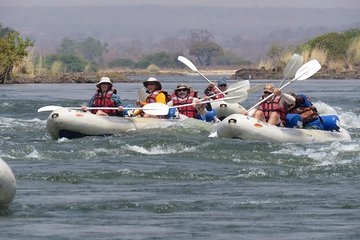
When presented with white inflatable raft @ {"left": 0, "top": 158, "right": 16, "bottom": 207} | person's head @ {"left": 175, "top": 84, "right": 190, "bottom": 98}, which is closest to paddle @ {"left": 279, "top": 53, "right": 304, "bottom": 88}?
person's head @ {"left": 175, "top": 84, "right": 190, "bottom": 98}

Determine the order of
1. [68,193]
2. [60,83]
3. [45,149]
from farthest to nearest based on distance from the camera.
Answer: [60,83] → [45,149] → [68,193]

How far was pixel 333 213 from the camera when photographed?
1276 cm

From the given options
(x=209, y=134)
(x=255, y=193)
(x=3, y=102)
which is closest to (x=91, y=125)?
(x=209, y=134)

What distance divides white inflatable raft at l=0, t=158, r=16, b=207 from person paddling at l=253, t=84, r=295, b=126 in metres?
8.87

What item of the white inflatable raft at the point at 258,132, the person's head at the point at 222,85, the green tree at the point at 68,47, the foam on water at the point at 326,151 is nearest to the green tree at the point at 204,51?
the green tree at the point at 68,47

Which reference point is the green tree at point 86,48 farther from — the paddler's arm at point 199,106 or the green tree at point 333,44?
the paddler's arm at point 199,106

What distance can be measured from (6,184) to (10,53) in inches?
1433

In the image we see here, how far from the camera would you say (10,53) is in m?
48.2

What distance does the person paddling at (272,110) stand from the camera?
68.3 ft

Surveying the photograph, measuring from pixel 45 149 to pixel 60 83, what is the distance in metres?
35.5

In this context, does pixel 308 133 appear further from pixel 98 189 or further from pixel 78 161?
pixel 98 189

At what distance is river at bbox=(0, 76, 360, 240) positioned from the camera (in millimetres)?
11859

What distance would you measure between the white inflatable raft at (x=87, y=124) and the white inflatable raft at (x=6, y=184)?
8.47 m

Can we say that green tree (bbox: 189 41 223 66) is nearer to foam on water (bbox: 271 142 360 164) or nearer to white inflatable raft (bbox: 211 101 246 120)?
white inflatable raft (bbox: 211 101 246 120)
